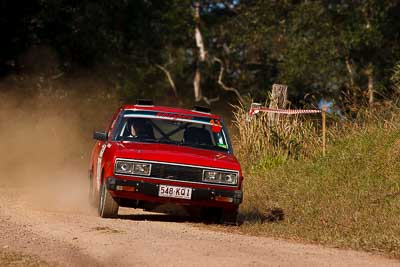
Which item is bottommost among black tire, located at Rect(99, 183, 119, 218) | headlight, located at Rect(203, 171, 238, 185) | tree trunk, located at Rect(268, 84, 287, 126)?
black tire, located at Rect(99, 183, 119, 218)

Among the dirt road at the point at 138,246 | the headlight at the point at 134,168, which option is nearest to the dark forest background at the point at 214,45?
the headlight at the point at 134,168

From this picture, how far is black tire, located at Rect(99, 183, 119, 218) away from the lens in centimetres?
1412

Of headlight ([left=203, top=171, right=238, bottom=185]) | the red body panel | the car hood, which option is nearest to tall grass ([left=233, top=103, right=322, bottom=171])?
the red body panel

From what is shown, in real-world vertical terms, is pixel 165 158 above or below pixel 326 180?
above

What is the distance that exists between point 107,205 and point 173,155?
1057mm

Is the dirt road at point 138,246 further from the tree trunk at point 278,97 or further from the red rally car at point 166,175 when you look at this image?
the tree trunk at point 278,97

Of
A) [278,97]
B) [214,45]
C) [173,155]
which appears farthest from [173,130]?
[214,45]

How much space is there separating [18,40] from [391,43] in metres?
15.6

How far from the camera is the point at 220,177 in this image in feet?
46.3

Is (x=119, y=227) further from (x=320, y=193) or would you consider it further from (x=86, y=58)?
(x=86, y=58)

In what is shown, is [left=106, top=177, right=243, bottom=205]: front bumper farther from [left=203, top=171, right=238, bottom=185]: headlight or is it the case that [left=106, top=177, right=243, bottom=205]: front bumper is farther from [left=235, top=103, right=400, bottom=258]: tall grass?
[left=235, top=103, right=400, bottom=258]: tall grass

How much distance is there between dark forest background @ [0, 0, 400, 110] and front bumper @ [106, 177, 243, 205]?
381 inches

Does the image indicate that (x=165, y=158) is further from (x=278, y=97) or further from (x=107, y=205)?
(x=278, y=97)

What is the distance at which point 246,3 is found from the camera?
55125 millimetres
